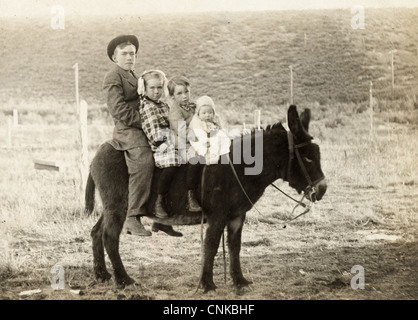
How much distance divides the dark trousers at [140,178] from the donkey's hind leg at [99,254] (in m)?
0.61

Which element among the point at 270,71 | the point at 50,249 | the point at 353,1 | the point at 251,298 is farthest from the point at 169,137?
the point at 353,1

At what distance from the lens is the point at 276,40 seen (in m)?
8.28

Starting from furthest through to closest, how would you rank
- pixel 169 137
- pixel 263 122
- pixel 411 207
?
pixel 263 122 < pixel 411 207 < pixel 169 137

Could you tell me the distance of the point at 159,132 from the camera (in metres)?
5.74

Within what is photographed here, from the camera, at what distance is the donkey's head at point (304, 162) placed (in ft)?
18.2

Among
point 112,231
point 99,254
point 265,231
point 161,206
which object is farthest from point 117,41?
point 265,231

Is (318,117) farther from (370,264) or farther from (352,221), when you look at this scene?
(370,264)

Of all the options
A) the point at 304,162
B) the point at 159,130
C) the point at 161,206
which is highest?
the point at 159,130

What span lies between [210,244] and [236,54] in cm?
386

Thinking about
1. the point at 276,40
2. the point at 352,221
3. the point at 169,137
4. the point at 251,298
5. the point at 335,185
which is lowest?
the point at 251,298

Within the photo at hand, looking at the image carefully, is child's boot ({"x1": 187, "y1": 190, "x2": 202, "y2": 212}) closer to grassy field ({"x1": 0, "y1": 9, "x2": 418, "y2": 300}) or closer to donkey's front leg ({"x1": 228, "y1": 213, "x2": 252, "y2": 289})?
donkey's front leg ({"x1": 228, "y1": 213, "x2": 252, "y2": 289})

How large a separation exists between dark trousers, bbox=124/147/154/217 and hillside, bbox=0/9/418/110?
2528 mm

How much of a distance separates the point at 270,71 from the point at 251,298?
400 cm

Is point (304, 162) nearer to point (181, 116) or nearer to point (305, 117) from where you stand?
point (305, 117)
